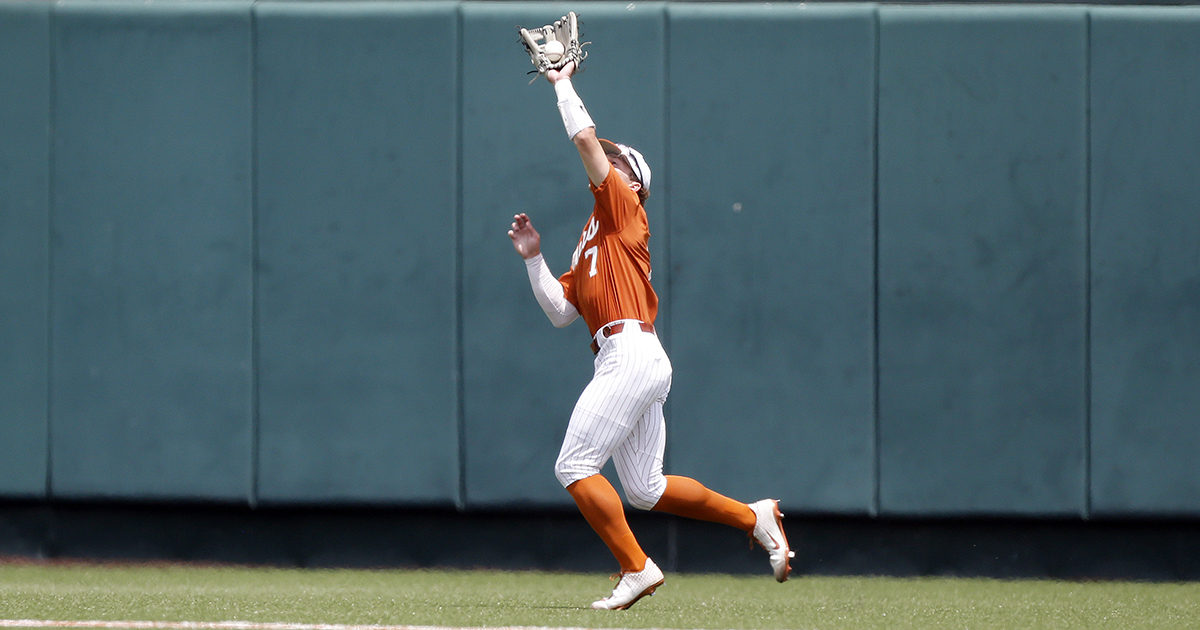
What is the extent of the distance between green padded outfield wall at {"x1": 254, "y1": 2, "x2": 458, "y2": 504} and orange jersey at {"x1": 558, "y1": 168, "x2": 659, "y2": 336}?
174 cm

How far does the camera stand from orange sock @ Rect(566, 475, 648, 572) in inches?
140

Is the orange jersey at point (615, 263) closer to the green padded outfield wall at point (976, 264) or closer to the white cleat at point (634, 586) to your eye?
the white cleat at point (634, 586)

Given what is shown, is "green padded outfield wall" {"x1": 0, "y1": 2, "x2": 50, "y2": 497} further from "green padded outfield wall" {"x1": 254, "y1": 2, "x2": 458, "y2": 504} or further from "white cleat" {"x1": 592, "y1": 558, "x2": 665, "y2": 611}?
"white cleat" {"x1": 592, "y1": 558, "x2": 665, "y2": 611}

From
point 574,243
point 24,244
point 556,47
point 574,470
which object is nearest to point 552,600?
point 574,470

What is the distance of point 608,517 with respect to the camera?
140 inches

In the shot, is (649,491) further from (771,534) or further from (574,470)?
(771,534)

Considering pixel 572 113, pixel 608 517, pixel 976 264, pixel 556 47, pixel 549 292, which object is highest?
pixel 556 47

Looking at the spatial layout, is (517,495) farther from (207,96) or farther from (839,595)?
(207,96)

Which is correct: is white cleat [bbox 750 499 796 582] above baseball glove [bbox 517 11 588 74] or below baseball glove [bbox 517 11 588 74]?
below

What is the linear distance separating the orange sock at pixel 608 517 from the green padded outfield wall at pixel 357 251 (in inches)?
73.3

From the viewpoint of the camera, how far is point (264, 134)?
212 inches

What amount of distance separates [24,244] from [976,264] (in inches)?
177

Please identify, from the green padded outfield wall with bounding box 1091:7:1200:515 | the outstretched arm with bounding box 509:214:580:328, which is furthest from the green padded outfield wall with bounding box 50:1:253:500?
the green padded outfield wall with bounding box 1091:7:1200:515

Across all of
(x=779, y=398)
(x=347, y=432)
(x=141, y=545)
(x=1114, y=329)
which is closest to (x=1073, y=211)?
(x=1114, y=329)
